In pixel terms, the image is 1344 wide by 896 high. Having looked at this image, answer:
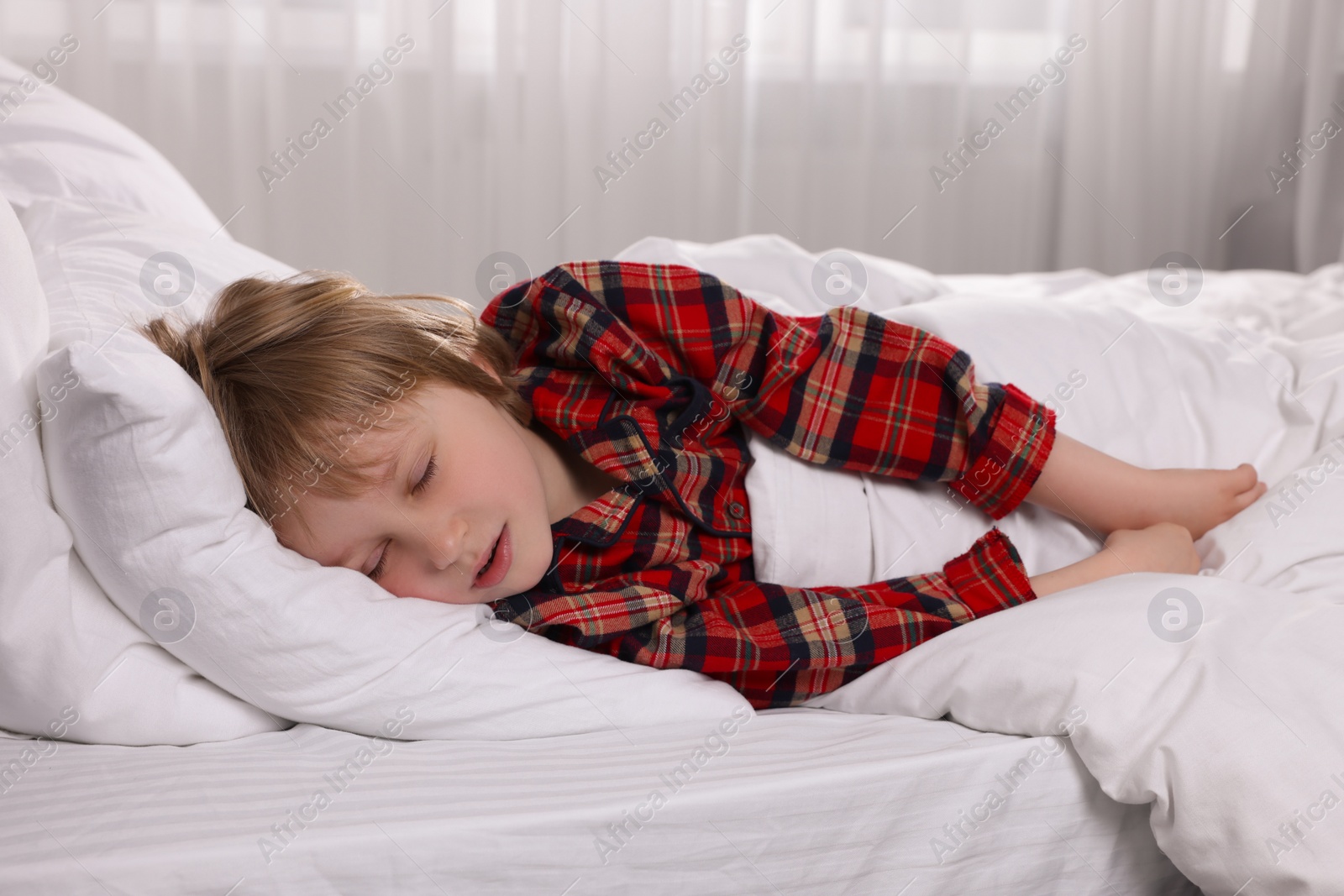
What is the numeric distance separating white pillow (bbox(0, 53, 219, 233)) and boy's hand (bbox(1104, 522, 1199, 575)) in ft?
3.71

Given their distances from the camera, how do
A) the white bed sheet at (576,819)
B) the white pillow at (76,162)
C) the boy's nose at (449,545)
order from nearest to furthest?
the white bed sheet at (576,819) → the boy's nose at (449,545) → the white pillow at (76,162)

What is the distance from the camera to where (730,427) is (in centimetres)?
97

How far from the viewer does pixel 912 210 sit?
2.71 m

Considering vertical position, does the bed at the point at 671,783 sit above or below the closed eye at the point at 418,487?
below

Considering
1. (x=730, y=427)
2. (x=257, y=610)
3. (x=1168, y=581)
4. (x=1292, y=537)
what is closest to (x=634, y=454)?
(x=730, y=427)

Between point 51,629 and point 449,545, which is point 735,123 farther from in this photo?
point 51,629

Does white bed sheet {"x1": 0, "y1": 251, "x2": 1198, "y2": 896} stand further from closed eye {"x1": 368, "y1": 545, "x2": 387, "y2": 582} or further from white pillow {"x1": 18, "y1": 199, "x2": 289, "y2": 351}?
white pillow {"x1": 18, "y1": 199, "x2": 289, "y2": 351}

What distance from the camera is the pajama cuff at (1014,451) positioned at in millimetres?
900

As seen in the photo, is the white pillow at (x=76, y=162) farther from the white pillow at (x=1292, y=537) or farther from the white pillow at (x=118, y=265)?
the white pillow at (x=1292, y=537)

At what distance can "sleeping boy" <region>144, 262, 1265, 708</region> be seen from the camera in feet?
2.59

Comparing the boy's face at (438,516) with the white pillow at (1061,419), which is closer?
the boy's face at (438,516)

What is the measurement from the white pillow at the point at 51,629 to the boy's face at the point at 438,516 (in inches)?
5.4

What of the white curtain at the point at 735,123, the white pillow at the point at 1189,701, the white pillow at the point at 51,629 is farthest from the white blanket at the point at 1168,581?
the white curtain at the point at 735,123

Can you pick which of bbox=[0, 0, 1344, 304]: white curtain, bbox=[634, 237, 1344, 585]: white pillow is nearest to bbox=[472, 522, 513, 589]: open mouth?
bbox=[634, 237, 1344, 585]: white pillow
